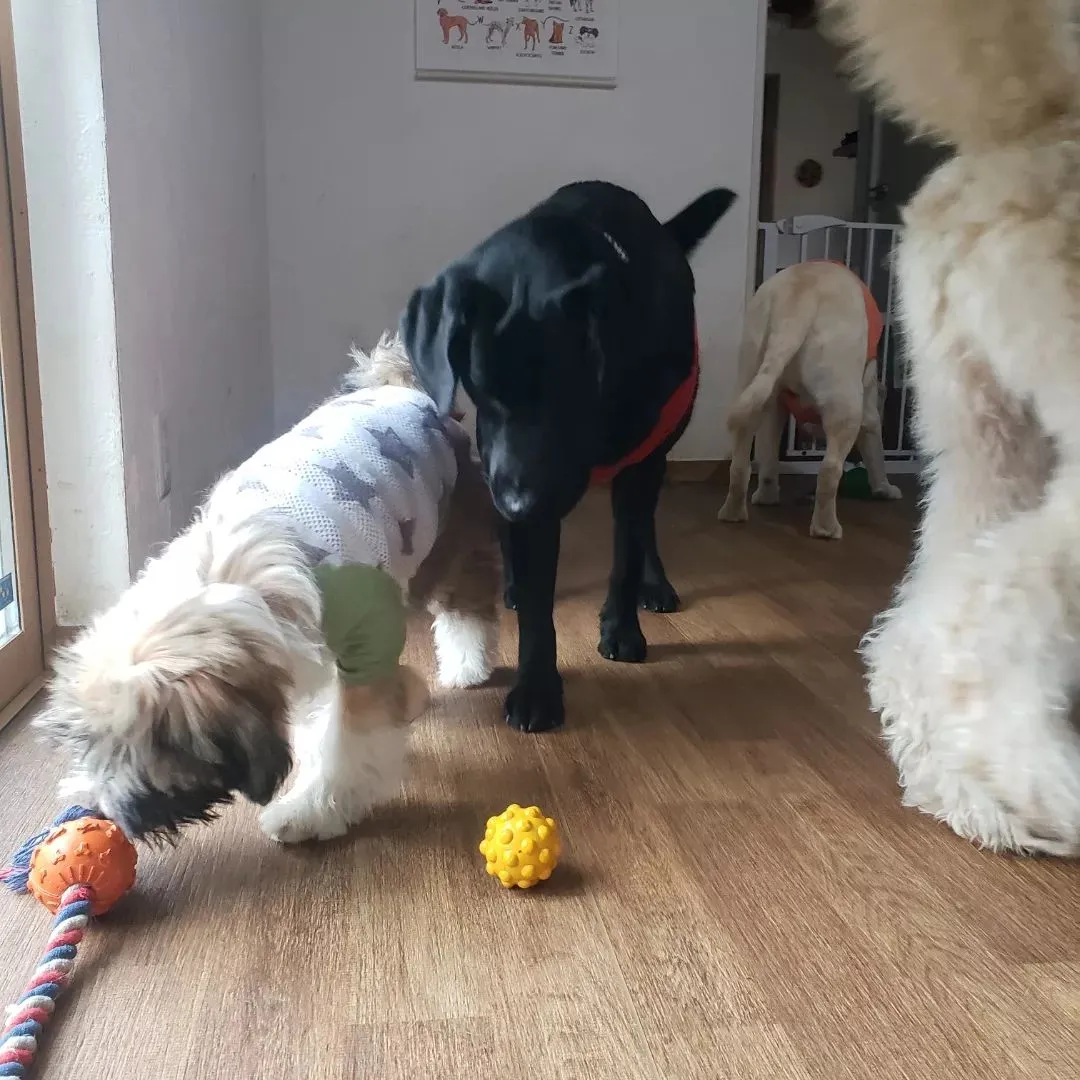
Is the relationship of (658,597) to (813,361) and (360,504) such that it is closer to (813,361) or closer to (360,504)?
(360,504)

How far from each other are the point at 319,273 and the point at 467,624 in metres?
2.18

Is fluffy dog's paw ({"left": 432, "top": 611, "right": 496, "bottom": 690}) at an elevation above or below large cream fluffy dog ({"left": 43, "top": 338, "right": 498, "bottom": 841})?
below

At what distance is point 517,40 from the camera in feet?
11.1

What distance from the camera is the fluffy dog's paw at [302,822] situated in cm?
125

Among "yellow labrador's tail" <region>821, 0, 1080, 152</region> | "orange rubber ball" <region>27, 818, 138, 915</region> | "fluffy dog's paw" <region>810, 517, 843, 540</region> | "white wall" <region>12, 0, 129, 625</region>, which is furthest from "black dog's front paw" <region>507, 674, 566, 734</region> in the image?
"fluffy dog's paw" <region>810, 517, 843, 540</region>

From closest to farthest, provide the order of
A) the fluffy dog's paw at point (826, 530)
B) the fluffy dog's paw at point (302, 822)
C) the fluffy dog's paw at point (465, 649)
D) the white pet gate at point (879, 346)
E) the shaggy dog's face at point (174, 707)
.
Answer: the shaggy dog's face at point (174, 707), the fluffy dog's paw at point (302, 822), the fluffy dog's paw at point (465, 649), the fluffy dog's paw at point (826, 530), the white pet gate at point (879, 346)

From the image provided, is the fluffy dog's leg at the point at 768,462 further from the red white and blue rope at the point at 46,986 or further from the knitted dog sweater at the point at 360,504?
the red white and blue rope at the point at 46,986

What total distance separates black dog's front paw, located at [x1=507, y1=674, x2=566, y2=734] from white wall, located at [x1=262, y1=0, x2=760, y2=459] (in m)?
2.28

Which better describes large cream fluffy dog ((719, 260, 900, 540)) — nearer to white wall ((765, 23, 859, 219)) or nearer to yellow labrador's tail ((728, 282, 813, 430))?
yellow labrador's tail ((728, 282, 813, 430))

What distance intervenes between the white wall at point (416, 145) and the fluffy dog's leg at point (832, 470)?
1.06 metres

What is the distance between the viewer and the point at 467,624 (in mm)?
1766

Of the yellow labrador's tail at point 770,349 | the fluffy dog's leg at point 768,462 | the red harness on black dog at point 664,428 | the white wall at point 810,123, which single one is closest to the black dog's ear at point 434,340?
the red harness on black dog at point 664,428

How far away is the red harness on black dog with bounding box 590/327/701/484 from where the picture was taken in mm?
1776

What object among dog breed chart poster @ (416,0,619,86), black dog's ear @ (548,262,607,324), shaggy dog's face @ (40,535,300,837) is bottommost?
shaggy dog's face @ (40,535,300,837)
